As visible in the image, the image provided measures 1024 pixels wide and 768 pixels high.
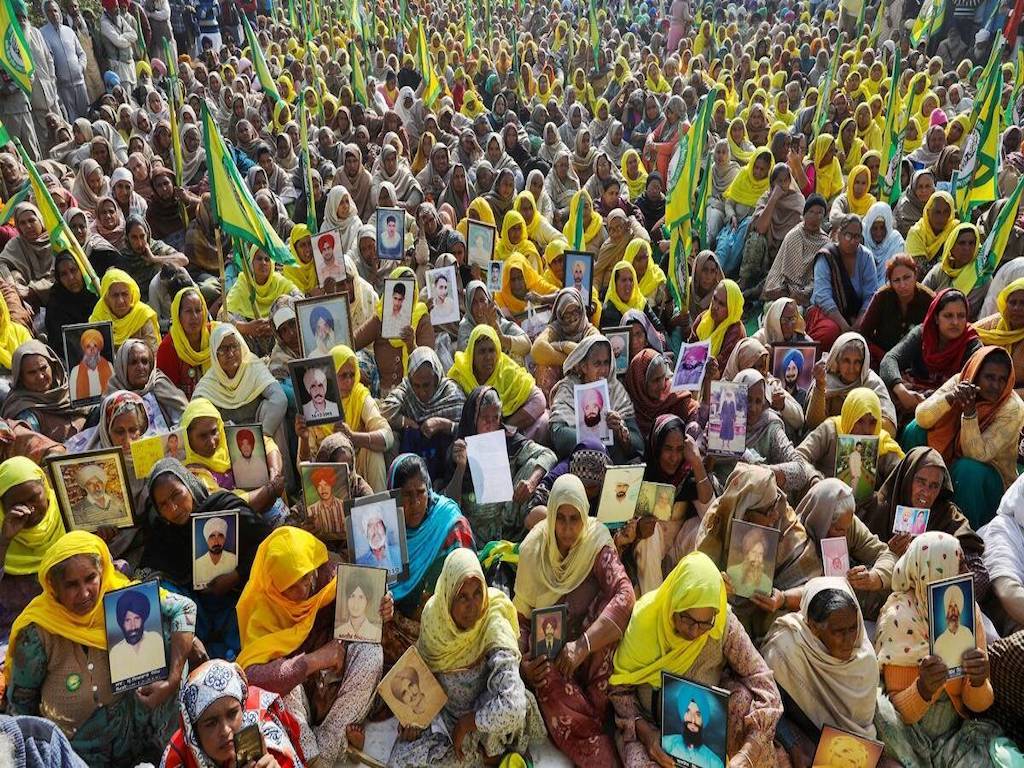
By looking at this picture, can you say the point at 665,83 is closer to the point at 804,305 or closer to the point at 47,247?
the point at 804,305

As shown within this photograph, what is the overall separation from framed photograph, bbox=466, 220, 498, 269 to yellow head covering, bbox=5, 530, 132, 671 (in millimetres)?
4078

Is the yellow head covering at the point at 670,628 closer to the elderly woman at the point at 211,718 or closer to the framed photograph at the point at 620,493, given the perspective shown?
the framed photograph at the point at 620,493

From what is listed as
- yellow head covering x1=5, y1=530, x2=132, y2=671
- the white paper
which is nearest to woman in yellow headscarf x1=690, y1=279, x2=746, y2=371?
the white paper

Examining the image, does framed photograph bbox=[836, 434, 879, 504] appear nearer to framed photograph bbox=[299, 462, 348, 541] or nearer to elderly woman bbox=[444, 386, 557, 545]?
elderly woman bbox=[444, 386, 557, 545]

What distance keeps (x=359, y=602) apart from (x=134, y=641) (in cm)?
78

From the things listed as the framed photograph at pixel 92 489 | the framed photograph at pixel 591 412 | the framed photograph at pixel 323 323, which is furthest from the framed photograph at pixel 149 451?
the framed photograph at pixel 591 412

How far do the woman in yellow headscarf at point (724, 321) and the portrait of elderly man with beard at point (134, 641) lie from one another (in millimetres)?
3837

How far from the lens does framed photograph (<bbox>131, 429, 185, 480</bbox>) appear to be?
3.98 metres

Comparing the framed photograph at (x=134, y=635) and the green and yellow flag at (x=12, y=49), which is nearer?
the framed photograph at (x=134, y=635)

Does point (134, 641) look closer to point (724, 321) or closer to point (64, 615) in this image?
point (64, 615)

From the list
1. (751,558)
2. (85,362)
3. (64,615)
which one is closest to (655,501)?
(751,558)

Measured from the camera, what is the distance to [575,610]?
11.8 feet

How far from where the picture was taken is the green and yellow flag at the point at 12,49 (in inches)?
255

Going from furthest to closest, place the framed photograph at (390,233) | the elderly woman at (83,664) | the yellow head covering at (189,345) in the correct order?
the framed photograph at (390,233)
the yellow head covering at (189,345)
the elderly woman at (83,664)
